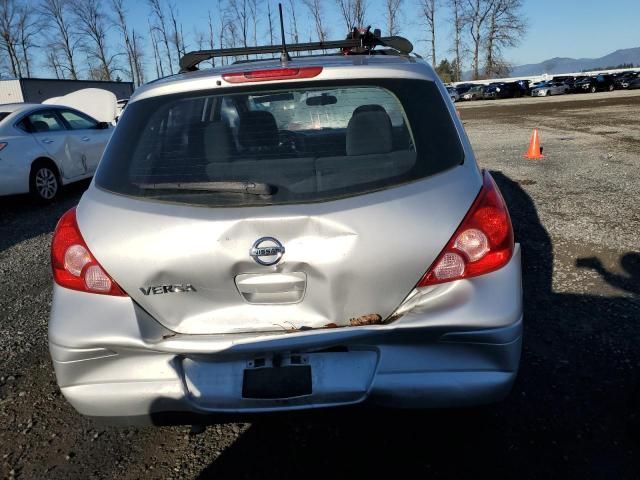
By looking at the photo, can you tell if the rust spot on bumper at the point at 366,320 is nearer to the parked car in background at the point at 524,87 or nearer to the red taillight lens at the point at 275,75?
the red taillight lens at the point at 275,75

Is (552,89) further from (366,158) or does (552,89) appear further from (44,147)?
(366,158)

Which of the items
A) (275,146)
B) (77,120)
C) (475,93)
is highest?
(77,120)

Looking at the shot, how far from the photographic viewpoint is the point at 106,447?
2.44 m

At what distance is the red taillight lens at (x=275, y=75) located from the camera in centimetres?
210

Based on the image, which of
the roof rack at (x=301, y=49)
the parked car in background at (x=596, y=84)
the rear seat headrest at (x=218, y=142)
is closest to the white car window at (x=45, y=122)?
the roof rack at (x=301, y=49)

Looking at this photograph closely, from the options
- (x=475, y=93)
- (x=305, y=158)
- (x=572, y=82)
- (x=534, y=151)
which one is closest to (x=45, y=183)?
(x=305, y=158)

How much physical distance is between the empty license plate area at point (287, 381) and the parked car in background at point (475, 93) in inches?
1989

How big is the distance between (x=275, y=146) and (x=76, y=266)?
0.92m

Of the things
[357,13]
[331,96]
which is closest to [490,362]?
[331,96]

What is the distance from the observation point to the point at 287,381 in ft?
6.12

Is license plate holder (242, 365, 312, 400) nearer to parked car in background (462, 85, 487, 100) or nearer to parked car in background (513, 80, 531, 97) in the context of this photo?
parked car in background (462, 85, 487, 100)

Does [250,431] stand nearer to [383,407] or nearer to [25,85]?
[383,407]

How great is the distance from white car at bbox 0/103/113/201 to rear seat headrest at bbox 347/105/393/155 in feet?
21.2

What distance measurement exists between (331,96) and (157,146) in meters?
0.83
